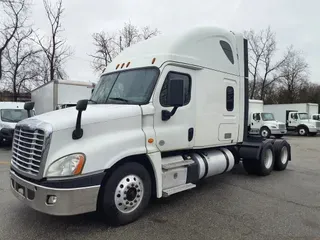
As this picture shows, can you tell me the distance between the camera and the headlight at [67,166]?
12.0ft

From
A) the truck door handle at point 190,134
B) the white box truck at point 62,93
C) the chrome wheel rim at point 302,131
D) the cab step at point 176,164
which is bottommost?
the chrome wheel rim at point 302,131

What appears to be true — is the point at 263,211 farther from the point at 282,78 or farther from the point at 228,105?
the point at 282,78

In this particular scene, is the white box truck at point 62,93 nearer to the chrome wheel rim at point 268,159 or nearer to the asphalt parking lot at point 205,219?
the asphalt parking lot at point 205,219

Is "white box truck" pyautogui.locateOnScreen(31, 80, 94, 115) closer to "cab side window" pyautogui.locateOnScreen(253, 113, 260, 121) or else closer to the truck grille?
the truck grille

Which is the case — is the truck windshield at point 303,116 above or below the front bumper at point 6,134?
above

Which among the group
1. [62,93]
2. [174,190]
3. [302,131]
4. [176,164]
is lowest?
[302,131]

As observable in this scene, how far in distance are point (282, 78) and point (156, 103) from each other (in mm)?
48464

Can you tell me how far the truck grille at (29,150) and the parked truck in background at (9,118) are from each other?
9754mm

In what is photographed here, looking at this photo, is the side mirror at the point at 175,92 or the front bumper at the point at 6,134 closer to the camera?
the side mirror at the point at 175,92

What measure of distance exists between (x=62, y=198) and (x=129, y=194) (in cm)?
104

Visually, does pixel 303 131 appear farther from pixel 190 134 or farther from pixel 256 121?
pixel 190 134

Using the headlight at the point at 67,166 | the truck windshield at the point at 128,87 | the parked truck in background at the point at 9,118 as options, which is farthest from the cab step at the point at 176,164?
the parked truck in background at the point at 9,118

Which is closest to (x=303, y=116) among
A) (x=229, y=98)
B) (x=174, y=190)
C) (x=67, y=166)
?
(x=229, y=98)

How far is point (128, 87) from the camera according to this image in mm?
4941
